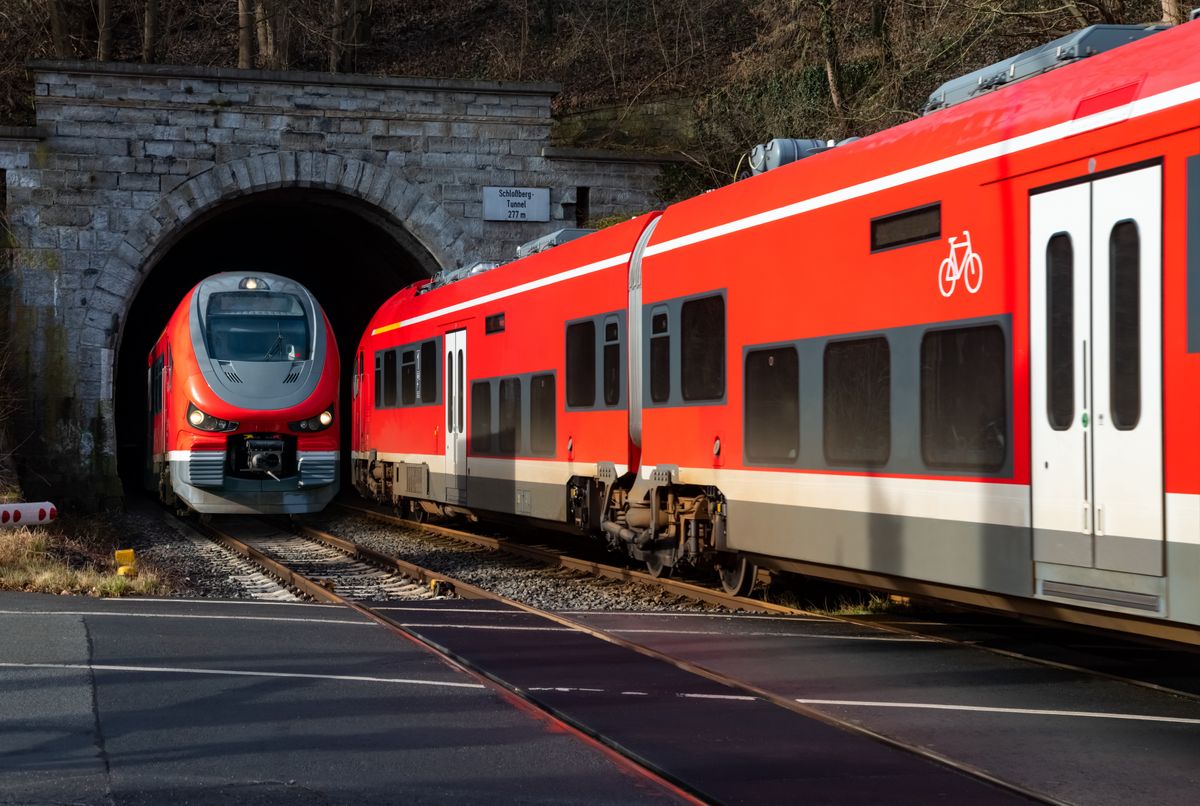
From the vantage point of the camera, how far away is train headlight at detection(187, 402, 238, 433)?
19594 millimetres

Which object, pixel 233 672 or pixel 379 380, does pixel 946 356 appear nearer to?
pixel 233 672

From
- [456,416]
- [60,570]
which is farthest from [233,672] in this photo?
[456,416]

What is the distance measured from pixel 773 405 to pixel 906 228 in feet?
6.73

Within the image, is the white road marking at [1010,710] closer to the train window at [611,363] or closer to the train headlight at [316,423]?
the train window at [611,363]

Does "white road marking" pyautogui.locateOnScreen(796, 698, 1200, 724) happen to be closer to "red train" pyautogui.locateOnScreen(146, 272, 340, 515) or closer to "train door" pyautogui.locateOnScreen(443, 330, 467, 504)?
"train door" pyautogui.locateOnScreen(443, 330, 467, 504)

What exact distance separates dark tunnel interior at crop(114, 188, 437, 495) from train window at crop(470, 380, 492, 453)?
31.1 ft

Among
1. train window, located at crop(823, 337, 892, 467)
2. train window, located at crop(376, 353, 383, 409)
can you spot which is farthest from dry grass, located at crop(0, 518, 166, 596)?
train window, located at crop(376, 353, 383, 409)

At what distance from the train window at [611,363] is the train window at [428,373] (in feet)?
22.7

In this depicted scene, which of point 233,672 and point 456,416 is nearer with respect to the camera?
point 233,672

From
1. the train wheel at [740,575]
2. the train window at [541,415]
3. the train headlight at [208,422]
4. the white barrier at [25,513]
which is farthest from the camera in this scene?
the train headlight at [208,422]

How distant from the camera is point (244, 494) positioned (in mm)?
19781

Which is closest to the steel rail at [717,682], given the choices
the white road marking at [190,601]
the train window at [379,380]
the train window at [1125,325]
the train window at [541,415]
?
the white road marking at [190,601]

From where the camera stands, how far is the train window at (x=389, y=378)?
23348 mm

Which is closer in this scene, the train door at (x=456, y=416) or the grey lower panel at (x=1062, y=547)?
the grey lower panel at (x=1062, y=547)
